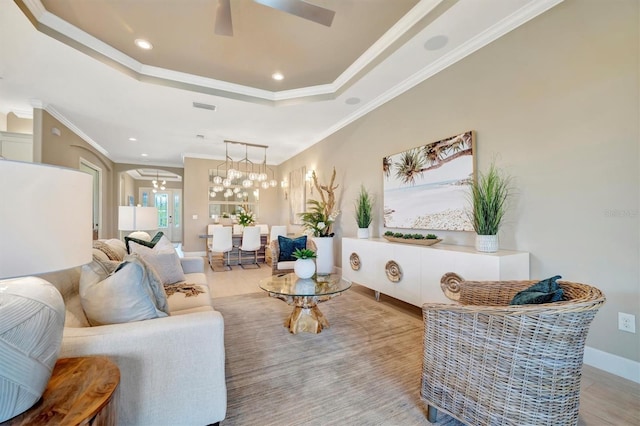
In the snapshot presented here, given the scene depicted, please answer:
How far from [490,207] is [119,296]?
2.88 metres

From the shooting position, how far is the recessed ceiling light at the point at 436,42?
272 centimetres

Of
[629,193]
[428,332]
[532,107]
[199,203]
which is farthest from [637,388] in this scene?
[199,203]

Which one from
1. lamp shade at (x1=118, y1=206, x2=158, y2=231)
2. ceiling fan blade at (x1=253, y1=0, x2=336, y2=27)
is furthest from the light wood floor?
lamp shade at (x1=118, y1=206, x2=158, y2=231)

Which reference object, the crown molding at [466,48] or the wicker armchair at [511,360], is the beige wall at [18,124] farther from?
the wicker armchair at [511,360]

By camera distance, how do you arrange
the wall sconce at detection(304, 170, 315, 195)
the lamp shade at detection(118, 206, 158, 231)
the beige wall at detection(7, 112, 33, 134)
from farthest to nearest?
the wall sconce at detection(304, 170, 315, 195)
the beige wall at detection(7, 112, 33, 134)
the lamp shade at detection(118, 206, 158, 231)

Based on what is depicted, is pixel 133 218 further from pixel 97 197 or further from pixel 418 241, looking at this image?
pixel 97 197

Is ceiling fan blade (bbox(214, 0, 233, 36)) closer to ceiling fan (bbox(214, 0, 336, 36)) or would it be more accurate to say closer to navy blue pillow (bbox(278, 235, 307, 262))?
ceiling fan (bbox(214, 0, 336, 36))

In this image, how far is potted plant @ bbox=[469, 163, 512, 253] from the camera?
97.3 inches

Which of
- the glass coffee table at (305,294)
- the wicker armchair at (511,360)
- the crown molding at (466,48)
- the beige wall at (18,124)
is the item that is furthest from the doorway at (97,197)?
the wicker armchair at (511,360)

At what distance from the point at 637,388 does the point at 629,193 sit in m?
1.32

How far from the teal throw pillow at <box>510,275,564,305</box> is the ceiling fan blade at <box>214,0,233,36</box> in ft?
8.60

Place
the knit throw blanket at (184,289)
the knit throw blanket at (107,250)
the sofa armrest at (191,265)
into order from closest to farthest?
the knit throw blanket at (107,250) < the knit throw blanket at (184,289) < the sofa armrest at (191,265)

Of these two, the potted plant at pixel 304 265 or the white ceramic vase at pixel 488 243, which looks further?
the potted plant at pixel 304 265

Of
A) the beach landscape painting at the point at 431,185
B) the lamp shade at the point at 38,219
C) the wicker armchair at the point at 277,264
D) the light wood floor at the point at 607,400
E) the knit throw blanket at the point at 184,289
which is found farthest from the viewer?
the wicker armchair at the point at 277,264
